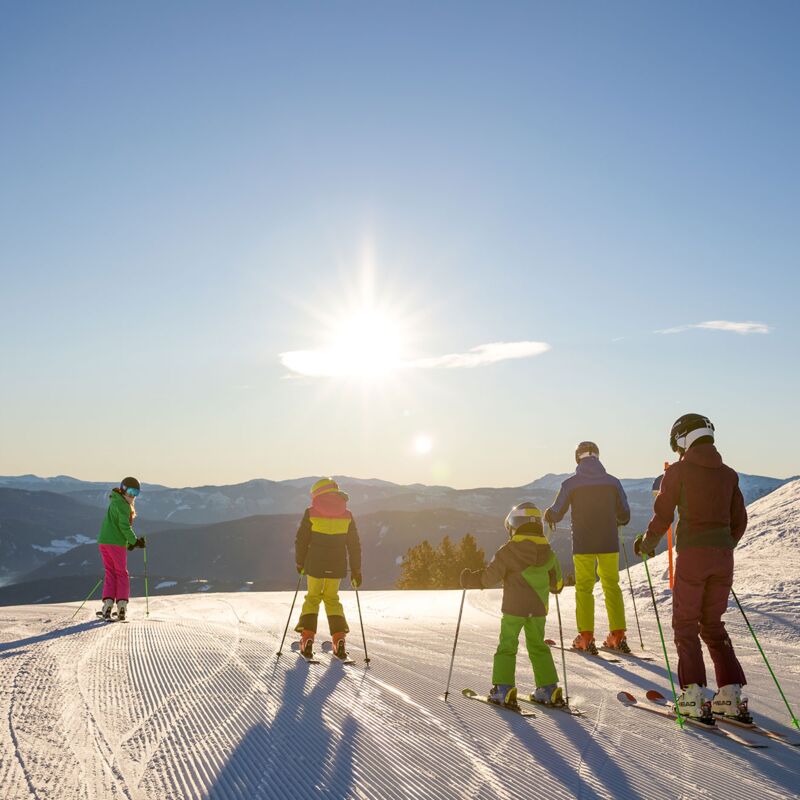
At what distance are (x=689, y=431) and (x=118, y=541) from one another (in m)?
9.37

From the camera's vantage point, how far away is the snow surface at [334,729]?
3562 millimetres

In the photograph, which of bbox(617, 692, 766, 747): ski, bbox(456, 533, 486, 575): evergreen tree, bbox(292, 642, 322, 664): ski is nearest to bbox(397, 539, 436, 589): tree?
bbox(456, 533, 486, 575): evergreen tree

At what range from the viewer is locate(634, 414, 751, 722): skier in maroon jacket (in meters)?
5.21

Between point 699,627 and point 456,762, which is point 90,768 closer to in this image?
point 456,762

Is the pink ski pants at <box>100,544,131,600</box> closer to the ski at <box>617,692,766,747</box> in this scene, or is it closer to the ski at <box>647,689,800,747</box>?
the ski at <box>617,692,766,747</box>

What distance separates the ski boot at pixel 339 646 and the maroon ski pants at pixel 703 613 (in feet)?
12.1

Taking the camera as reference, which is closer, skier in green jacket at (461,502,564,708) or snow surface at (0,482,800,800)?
snow surface at (0,482,800,800)

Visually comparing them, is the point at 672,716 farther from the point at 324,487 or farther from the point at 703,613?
the point at 324,487

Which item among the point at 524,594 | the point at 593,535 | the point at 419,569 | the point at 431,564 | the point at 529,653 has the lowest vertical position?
the point at 419,569

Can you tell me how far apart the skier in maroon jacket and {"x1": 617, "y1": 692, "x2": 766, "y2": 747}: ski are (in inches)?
5.1

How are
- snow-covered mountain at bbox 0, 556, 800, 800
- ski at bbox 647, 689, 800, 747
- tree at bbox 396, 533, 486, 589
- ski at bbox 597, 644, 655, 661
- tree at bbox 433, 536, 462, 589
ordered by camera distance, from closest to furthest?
1. snow-covered mountain at bbox 0, 556, 800, 800
2. ski at bbox 647, 689, 800, 747
3. ski at bbox 597, 644, 655, 661
4. tree at bbox 433, 536, 462, 589
5. tree at bbox 396, 533, 486, 589

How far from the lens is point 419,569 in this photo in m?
62.2

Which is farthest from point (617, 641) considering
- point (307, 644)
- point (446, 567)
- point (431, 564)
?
point (431, 564)

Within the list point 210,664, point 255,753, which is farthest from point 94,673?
point 255,753
